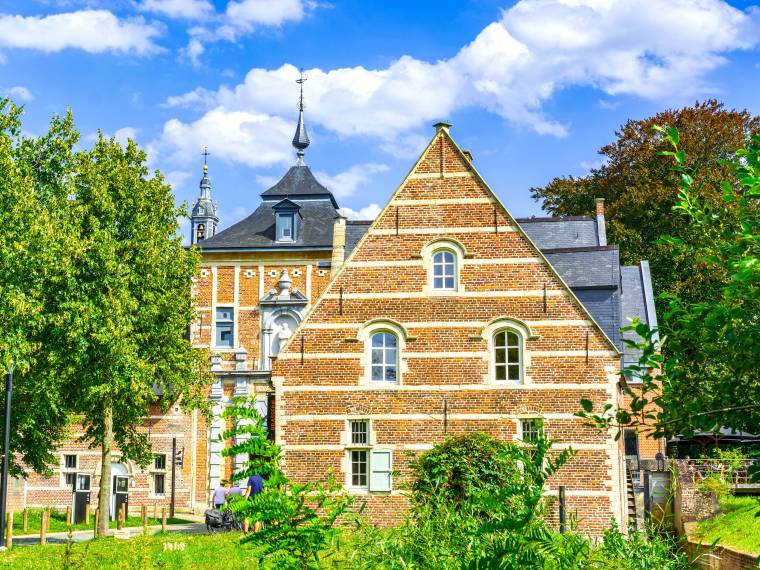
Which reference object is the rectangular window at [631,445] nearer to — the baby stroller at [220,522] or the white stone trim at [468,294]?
the white stone trim at [468,294]

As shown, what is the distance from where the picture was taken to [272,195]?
159 feet

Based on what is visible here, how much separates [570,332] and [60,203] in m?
14.5

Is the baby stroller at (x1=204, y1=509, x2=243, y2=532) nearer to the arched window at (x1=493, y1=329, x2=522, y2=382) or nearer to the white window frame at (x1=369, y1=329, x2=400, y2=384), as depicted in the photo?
the white window frame at (x1=369, y1=329, x2=400, y2=384)

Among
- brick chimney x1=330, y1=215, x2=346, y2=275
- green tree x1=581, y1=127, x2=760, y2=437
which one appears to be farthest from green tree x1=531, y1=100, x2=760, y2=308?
green tree x1=581, y1=127, x2=760, y2=437

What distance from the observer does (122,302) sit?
26844mm

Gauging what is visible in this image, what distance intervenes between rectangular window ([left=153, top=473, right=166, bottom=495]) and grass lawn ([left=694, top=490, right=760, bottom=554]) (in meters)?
24.5

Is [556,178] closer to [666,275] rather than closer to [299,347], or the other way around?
[666,275]

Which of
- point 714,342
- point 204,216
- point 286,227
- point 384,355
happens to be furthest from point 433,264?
point 204,216

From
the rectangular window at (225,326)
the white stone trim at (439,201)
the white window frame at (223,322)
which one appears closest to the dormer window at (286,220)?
the white window frame at (223,322)

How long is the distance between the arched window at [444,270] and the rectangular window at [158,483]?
21.3 meters

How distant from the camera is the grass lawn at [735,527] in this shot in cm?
1741

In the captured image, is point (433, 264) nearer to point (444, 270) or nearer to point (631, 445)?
point (444, 270)

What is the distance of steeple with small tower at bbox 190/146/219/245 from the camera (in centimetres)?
7494

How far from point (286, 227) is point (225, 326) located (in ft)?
17.5
